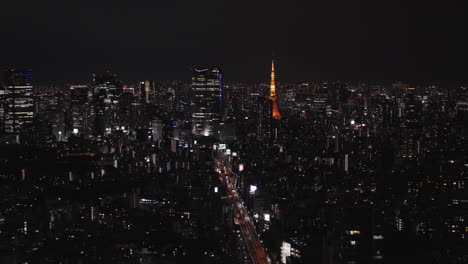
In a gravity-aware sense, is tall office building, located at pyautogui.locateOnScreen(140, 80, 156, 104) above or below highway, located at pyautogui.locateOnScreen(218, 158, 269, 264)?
above

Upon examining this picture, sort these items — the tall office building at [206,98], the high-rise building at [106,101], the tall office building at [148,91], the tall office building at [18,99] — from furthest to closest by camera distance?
the tall office building at [148,91] → the tall office building at [206,98] → the high-rise building at [106,101] → the tall office building at [18,99]

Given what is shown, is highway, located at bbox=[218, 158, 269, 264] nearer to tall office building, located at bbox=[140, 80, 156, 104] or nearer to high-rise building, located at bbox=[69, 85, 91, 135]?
high-rise building, located at bbox=[69, 85, 91, 135]

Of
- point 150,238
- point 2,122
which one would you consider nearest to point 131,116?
point 2,122

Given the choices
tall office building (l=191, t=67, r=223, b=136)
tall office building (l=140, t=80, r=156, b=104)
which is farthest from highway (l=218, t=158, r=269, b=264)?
tall office building (l=140, t=80, r=156, b=104)

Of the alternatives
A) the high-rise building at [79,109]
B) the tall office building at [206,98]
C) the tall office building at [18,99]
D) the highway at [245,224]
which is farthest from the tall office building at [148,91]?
the highway at [245,224]

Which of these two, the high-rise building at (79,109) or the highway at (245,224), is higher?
the high-rise building at (79,109)

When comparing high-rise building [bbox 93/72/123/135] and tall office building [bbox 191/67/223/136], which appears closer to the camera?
high-rise building [bbox 93/72/123/135]

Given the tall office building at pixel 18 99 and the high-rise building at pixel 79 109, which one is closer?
the tall office building at pixel 18 99

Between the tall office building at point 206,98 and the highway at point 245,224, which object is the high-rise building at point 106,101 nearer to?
the tall office building at point 206,98

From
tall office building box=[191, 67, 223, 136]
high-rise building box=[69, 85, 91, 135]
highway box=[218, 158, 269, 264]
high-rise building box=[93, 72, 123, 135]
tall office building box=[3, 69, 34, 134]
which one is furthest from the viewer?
tall office building box=[191, 67, 223, 136]
